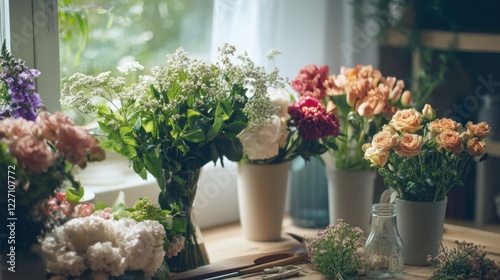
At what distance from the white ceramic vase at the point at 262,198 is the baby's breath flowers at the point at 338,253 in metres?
0.29

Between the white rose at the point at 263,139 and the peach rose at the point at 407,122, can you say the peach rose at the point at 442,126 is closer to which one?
the peach rose at the point at 407,122

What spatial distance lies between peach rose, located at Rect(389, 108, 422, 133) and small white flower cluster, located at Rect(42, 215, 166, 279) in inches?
22.6

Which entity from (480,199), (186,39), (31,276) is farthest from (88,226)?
(480,199)

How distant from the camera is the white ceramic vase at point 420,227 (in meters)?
1.74

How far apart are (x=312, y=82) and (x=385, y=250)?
0.49 meters

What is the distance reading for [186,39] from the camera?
2.36 metres

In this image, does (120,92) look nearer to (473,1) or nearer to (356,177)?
(356,177)

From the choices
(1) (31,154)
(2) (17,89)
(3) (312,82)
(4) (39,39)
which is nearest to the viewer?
(1) (31,154)

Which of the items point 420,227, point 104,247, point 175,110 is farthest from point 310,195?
point 104,247

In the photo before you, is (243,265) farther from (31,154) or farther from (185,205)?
(31,154)

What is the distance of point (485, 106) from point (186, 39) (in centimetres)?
102

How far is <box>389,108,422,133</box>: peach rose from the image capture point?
5.57ft

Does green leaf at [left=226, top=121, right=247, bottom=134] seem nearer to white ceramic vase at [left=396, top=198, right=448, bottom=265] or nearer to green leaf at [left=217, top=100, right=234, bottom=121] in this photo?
green leaf at [left=217, top=100, right=234, bottom=121]

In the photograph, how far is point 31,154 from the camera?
1282 mm
